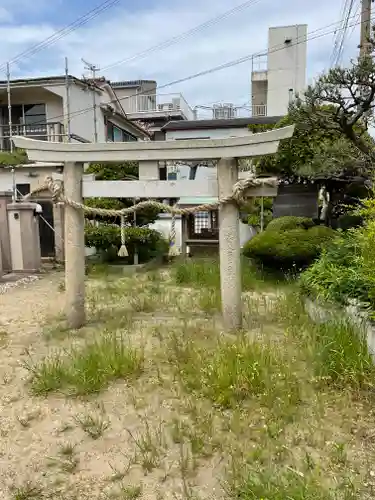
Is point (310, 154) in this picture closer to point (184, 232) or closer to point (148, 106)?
point (184, 232)

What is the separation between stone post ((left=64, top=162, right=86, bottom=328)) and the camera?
577 centimetres

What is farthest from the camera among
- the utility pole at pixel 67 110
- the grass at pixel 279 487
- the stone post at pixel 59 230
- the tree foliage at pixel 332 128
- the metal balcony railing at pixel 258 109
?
the metal balcony railing at pixel 258 109

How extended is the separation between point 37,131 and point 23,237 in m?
8.65

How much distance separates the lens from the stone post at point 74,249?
5.77 metres

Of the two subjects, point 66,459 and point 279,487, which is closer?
point 279,487

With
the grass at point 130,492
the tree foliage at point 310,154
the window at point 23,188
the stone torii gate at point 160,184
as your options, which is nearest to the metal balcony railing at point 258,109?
the window at point 23,188

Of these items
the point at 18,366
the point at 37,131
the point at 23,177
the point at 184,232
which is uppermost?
the point at 37,131

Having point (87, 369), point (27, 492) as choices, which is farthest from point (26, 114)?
point (27, 492)

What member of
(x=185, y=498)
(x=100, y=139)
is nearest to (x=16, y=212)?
(x=185, y=498)

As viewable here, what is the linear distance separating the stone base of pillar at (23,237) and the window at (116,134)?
36.4 ft

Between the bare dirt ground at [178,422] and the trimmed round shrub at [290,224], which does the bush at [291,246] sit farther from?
the bare dirt ground at [178,422]

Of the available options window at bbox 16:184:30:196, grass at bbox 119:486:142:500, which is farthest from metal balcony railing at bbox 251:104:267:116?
grass at bbox 119:486:142:500

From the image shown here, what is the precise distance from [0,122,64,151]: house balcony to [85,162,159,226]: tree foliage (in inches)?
183

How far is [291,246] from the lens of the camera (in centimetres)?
782
